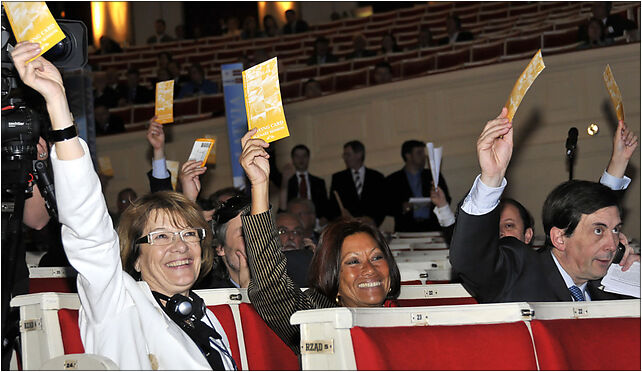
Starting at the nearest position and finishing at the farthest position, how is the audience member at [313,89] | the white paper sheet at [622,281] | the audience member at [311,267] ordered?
the audience member at [311,267] < the white paper sheet at [622,281] < the audience member at [313,89]

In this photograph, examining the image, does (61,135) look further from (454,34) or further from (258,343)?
(454,34)

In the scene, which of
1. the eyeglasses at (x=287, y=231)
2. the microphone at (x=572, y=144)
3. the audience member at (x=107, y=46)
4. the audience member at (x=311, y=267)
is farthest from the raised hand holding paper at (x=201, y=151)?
the audience member at (x=107, y=46)

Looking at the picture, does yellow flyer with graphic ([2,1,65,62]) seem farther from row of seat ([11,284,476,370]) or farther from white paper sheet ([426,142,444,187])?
white paper sheet ([426,142,444,187])

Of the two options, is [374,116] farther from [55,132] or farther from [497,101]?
[55,132]

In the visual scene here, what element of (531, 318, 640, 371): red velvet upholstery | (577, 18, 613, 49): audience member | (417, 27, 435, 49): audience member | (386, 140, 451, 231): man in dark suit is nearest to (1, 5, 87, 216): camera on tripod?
(531, 318, 640, 371): red velvet upholstery

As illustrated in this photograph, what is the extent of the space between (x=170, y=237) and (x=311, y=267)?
→ 58cm

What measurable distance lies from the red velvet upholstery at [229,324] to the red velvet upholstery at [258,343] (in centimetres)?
5

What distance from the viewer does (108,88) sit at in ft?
39.1

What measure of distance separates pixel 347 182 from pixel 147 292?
5.96 metres

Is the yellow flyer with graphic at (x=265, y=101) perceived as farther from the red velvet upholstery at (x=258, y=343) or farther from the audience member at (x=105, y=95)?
the audience member at (x=105, y=95)

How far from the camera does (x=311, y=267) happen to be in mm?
2889

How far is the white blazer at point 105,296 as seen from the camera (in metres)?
2.00

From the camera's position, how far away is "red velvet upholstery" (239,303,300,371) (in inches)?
105

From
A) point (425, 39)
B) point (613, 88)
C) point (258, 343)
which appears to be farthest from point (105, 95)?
point (258, 343)
